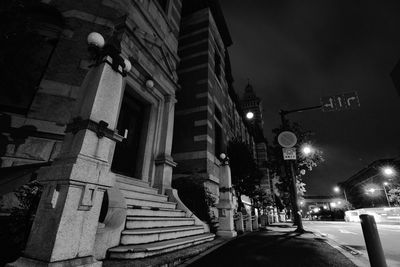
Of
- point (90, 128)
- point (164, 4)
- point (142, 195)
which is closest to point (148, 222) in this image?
point (142, 195)

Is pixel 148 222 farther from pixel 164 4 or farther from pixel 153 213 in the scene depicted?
pixel 164 4

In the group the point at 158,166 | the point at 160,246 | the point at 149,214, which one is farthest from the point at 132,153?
the point at 160,246

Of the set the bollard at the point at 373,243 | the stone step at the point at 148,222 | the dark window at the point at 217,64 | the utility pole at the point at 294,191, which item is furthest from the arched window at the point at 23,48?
the dark window at the point at 217,64

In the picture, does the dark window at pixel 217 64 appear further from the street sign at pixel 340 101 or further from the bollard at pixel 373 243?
the bollard at pixel 373 243

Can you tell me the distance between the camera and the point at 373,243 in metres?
2.37

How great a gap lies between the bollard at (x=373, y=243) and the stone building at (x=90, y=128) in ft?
10.8

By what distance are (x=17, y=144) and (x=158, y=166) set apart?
165 inches

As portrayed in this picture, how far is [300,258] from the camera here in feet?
13.8

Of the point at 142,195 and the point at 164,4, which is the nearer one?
the point at 142,195

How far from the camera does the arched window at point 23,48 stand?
14.6ft

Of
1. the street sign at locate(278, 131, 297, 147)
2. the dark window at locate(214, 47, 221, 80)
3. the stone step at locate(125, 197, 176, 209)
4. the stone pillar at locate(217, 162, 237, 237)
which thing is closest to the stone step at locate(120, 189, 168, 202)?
the stone step at locate(125, 197, 176, 209)


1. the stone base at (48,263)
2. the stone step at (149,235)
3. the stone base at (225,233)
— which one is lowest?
the stone base at (225,233)

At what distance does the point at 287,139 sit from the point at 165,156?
17.6 feet

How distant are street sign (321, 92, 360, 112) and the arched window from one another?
9408 millimetres
